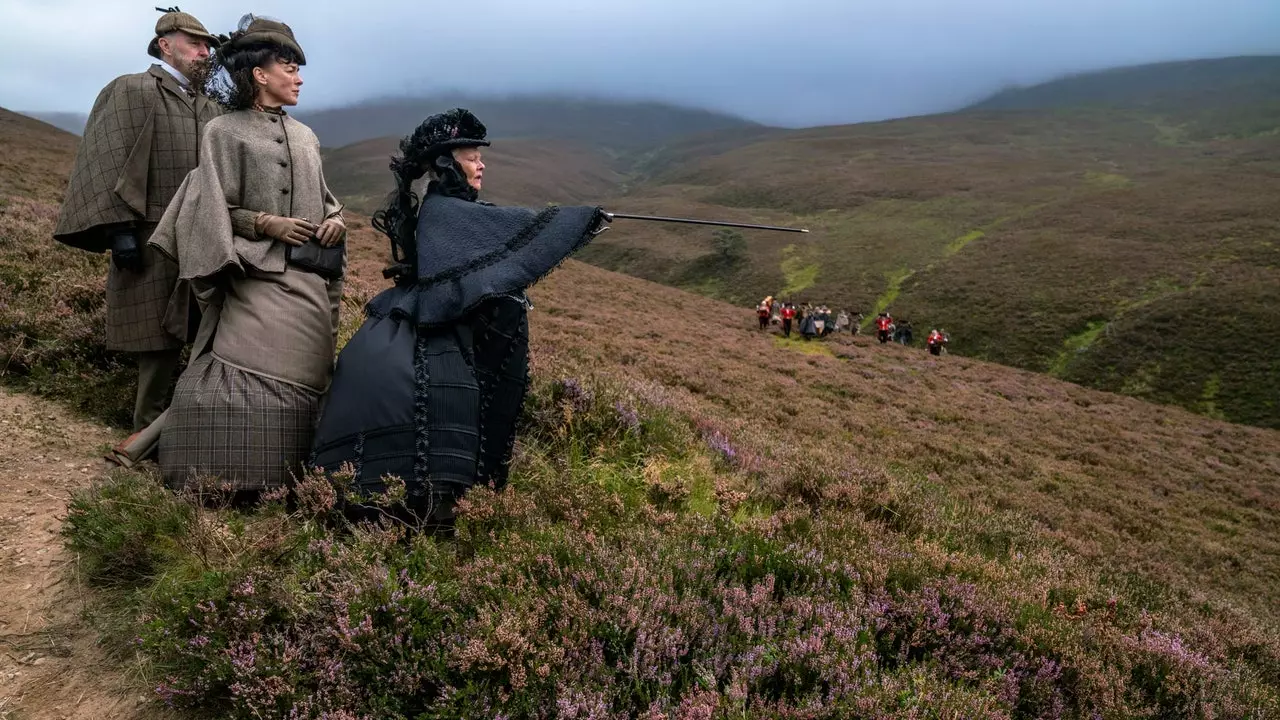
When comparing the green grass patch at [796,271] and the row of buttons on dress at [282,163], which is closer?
the row of buttons on dress at [282,163]

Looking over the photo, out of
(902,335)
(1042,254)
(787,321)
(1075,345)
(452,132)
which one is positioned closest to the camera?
(452,132)

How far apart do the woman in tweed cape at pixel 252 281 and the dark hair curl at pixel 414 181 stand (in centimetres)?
38

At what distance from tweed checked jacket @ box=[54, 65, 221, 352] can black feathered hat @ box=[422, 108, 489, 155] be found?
2.13 meters

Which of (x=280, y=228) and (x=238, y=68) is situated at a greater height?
(x=238, y=68)

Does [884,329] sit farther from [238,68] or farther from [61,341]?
[238,68]

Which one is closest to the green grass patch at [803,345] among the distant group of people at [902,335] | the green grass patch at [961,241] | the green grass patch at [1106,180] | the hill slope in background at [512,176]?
the distant group of people at [902,335]

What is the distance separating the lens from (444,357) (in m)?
3.30

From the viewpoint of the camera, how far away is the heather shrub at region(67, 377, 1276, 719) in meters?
2.31

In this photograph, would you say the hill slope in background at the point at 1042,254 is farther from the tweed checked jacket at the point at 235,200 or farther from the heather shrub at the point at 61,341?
the heather shrub at the point at 61,341

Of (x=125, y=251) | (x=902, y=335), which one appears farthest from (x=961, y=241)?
(x=125, y=251)

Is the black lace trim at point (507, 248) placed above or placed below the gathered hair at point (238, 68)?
below

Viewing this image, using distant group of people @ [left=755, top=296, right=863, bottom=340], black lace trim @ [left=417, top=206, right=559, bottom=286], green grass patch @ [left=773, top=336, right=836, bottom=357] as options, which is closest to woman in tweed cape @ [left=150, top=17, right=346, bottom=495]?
black lace trim @ [left=417, top=206, right=559, bottom=286]

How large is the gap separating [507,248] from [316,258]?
119 centimetres

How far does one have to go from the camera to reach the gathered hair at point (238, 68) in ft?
11.8
